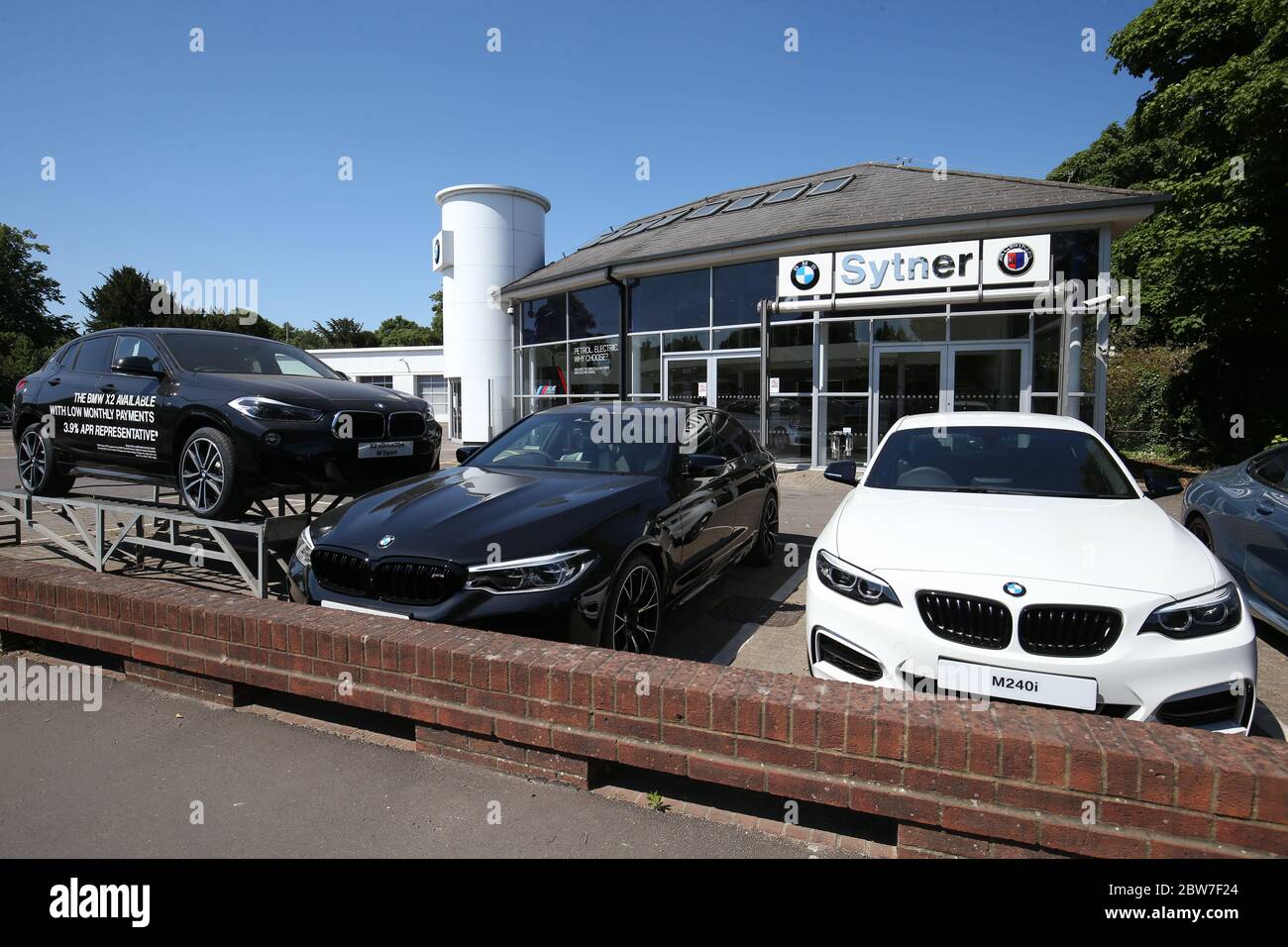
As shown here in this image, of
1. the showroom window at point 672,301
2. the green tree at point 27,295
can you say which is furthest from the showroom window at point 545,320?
the green tree at point 27,295

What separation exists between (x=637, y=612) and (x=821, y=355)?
1132cm

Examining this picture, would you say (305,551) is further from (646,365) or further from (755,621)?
(646,365)

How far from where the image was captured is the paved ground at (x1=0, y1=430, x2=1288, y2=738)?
4.28m

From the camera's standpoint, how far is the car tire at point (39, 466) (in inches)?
266

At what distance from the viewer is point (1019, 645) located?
289 cm

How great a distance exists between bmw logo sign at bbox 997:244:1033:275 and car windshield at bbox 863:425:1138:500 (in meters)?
8.63

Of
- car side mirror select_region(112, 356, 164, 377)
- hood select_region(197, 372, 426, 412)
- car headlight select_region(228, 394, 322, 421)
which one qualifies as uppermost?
car side mirror select_region(112, 356, 164, 377)

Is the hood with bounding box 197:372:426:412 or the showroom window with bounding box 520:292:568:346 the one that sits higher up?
the showroom window with bounding box 520:292:568:346

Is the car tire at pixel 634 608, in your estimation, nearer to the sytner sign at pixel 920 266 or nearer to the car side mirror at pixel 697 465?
the car side mirror at pixel 697 465

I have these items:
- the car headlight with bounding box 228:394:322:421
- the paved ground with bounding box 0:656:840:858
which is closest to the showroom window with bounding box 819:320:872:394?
the car headlight with bounding box 228:394:322:421

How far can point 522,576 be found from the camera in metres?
3.48

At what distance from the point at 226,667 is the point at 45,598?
5.14 ft

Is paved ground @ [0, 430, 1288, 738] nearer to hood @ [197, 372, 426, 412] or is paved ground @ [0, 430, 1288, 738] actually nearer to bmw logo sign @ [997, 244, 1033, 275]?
hood @ [197, 372, 426, 412]
